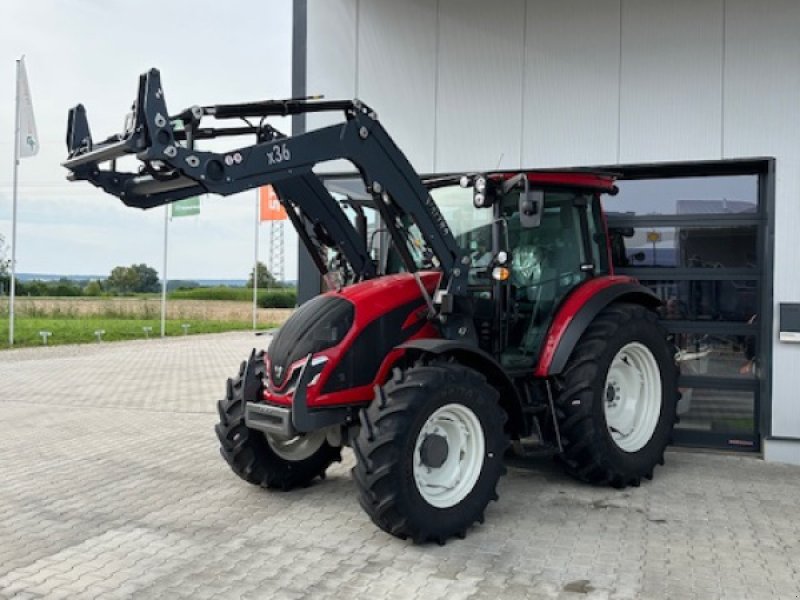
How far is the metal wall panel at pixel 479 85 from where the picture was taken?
759cm

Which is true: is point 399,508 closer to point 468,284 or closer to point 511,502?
point 511,502

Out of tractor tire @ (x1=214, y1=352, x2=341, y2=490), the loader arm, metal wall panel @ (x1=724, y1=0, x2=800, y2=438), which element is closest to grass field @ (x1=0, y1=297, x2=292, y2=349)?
tractor tire @ (x1=214, y1=352, x2=341, y2=490)

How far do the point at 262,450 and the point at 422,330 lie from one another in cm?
144

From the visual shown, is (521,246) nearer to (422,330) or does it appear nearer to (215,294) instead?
(422,330)

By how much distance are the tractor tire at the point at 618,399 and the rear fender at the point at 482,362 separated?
16.3 inches

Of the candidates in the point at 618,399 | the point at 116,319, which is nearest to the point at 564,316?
the point at 618,399

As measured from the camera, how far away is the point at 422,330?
545 centimetres

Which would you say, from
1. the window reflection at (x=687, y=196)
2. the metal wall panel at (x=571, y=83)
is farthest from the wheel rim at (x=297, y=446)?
the window reflection at (x=687, y=196)

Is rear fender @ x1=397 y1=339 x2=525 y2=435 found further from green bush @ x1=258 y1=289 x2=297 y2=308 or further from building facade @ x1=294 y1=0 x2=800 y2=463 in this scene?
green bush @ x1=258 y1=289 x2=297 y2=308

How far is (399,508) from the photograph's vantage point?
4.42 meters

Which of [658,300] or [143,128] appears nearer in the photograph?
[143,128]

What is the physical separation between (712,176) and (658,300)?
5.14ft

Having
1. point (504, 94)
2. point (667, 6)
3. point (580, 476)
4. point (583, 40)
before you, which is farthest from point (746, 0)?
point (580, 476)

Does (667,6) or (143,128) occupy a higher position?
(667,6)
